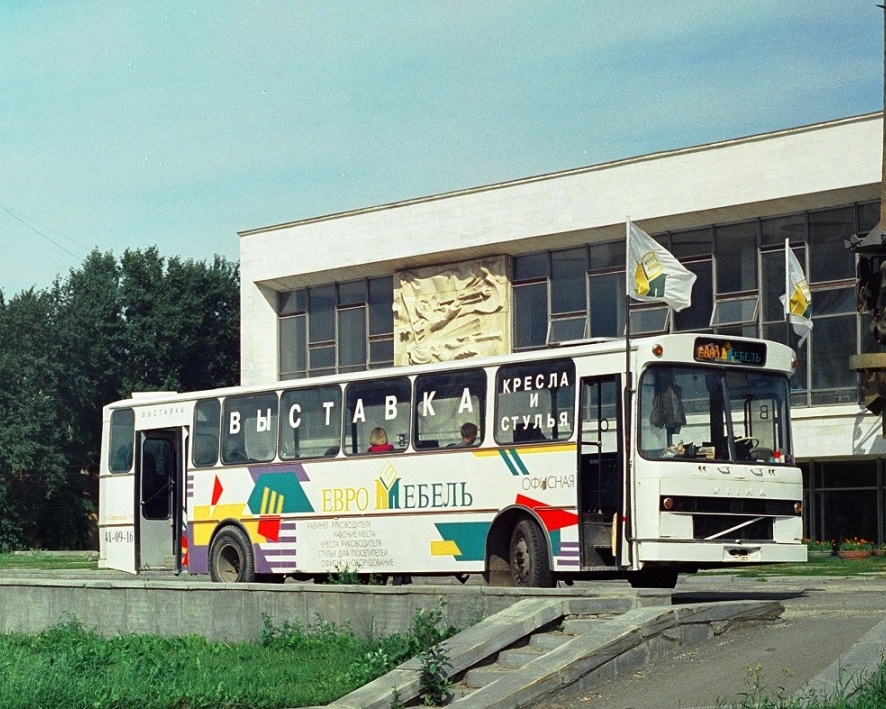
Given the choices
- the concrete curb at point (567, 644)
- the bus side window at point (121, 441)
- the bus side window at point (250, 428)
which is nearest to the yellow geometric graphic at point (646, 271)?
the bus side window at point (250, 428)

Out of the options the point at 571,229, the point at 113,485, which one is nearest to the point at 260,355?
the point at 571,229

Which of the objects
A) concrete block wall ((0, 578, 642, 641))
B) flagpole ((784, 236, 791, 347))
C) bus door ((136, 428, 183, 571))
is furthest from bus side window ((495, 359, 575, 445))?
flagpole ((784, 236, 791, 347))

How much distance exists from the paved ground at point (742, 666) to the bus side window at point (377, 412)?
251 inches

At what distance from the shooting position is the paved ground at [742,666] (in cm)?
1079

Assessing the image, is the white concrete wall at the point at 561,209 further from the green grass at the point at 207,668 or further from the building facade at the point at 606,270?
the green grass at the point at 207,668

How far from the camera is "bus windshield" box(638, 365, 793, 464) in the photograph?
1625cm

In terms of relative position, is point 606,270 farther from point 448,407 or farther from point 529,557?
point 529,557

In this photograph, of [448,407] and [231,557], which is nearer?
[448,407]

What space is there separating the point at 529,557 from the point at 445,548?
5.21ft

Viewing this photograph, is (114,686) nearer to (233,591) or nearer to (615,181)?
(233,591)

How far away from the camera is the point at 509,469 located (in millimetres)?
17750

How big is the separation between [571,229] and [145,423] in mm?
25620

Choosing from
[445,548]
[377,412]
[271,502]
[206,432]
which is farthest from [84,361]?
[445,548]

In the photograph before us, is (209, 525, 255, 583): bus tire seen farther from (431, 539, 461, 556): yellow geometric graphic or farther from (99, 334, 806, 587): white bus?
(431, 539, 461, 556): yellow geometric graphic
